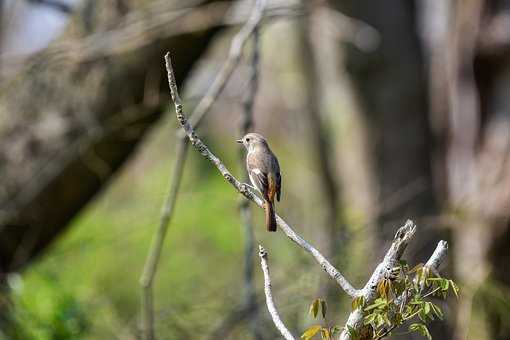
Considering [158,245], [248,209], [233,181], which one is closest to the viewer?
[233,181]

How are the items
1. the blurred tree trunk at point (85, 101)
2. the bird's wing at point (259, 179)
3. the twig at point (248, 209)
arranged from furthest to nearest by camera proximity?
A: 1. the blurred tree trunk at point (85, 101)
2. the twig at point (248, 209)
3. the bird's wing at point (259, 179)

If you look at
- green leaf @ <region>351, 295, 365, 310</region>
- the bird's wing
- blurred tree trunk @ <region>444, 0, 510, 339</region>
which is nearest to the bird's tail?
the bird's wing

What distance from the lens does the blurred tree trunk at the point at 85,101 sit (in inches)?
193

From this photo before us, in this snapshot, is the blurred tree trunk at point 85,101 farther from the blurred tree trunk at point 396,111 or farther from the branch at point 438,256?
the branch at point 438,256

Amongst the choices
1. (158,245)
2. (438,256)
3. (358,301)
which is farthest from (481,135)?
(358,301)

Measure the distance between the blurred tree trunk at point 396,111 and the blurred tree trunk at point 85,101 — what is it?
1182 mm

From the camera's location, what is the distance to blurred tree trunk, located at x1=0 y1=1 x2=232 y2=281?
16.1 ft

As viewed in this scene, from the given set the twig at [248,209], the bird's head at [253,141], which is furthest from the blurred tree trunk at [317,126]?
the bird's head at [253,141]

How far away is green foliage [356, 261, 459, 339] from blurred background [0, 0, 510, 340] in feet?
5.45

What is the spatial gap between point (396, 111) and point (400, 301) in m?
3.89

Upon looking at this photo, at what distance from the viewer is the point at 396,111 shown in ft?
19.4

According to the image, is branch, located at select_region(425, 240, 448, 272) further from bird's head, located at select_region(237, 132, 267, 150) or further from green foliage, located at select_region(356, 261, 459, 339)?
bird's head, located at select_region(237, 132, 267, 150)

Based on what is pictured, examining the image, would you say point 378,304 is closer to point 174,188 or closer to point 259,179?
point 259,179

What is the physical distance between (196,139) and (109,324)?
365cm
